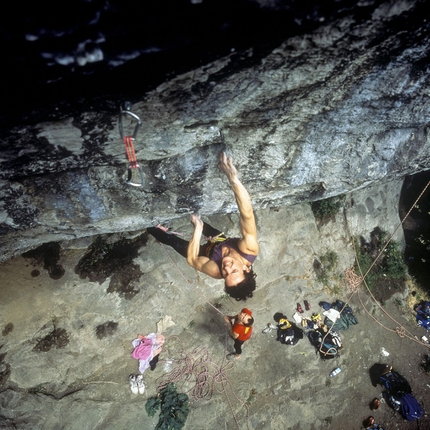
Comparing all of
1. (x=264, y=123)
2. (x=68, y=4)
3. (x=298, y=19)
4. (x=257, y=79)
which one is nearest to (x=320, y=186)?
(x=264, y=123)

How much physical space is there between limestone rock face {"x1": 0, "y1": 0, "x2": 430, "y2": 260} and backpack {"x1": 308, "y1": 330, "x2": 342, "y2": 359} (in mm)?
4400

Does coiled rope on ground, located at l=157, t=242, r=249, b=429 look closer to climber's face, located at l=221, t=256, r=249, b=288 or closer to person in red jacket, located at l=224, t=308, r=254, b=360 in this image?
person in red jacket, located at l=224, t=308, r=254, b=360

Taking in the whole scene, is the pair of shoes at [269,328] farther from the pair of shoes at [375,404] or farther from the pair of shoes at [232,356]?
the pair of shoes at [375,404]

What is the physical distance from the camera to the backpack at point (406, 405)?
22.2 feet

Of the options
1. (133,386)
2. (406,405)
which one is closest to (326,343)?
(406,405)

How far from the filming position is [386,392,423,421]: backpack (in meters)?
6.78

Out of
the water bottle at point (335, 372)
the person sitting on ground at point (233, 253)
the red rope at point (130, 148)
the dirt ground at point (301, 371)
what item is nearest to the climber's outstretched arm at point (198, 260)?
the person sitting on ground at point (233, 253)

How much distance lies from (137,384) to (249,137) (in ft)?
20.0

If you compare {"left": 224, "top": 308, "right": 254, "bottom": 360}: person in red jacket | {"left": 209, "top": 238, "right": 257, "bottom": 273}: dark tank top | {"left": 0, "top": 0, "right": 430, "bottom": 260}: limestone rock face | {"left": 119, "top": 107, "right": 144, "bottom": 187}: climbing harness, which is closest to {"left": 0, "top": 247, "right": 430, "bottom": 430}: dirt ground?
{"left": 224, "top": 308, "right": 254, "bottom": 360}: person in red jacket

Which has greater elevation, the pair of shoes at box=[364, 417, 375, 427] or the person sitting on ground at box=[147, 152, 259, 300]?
the person sitting on ground at box=[147, 152, 259, 300]

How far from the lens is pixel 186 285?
6.64 metres

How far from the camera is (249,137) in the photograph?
12.0 feet

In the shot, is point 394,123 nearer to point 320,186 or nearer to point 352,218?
point 320,186

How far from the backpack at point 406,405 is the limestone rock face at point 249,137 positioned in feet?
21.6
